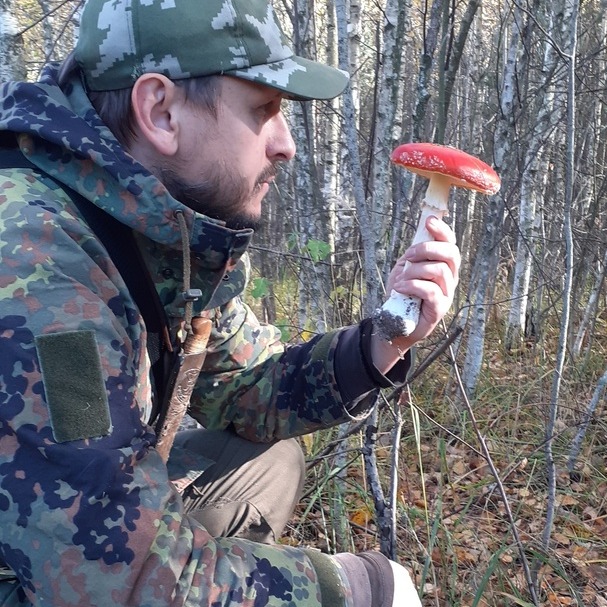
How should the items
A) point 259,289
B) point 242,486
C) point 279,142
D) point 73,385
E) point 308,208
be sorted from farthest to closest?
point 308,208 → point 259,289 → point 242,486 → point 279,142 → point 73,385

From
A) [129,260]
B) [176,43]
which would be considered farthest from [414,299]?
[176,43]

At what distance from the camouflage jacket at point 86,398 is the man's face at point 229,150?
15 cm

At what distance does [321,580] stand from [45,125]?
121 cm

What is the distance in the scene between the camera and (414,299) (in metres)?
1.68

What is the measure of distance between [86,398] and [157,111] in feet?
2.55

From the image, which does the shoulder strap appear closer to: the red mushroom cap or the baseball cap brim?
the baseball cap brim

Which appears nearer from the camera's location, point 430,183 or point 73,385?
point 73,385

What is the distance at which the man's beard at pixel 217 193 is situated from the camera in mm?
1526

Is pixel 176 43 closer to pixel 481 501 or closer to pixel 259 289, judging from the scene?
pixel 259 289

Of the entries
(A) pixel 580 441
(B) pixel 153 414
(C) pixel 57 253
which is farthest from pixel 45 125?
(A) pixel 580 441

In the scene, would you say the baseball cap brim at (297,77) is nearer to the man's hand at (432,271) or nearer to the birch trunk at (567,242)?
the man's hand at (432,271)

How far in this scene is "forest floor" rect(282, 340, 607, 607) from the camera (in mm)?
2291

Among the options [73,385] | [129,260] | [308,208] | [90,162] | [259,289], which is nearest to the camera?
[73,385]

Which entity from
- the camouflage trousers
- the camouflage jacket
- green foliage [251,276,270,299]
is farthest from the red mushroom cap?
green foliage [251,276,270,299]
